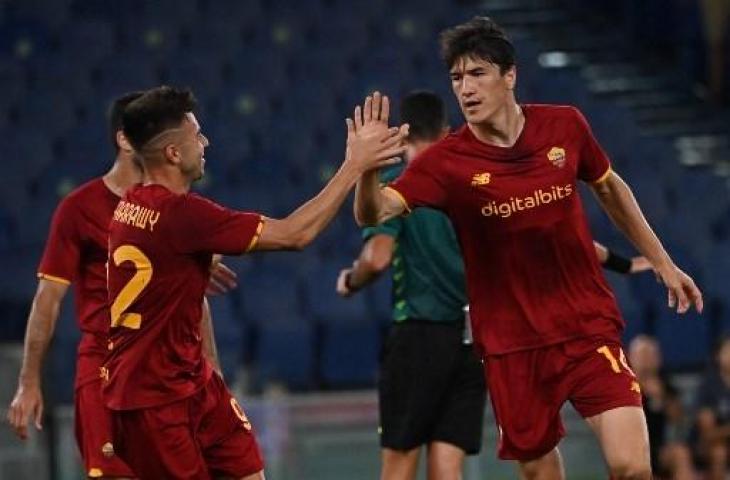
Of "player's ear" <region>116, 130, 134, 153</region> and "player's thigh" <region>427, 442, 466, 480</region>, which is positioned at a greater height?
"player's ear" <region>116, 130, 134, 153</region>

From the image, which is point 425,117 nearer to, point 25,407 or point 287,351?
point 25,407

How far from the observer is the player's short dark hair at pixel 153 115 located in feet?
20.3

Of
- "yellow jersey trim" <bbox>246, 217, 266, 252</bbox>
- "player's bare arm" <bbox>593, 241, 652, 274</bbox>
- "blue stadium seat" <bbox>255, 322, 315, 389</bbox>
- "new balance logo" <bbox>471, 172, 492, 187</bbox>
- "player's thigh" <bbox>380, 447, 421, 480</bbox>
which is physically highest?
"new balance logo" <bbox>471, 172, 492, 187</bbox>

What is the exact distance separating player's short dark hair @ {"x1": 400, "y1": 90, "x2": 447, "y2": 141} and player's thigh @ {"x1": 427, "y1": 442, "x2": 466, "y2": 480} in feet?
4.53

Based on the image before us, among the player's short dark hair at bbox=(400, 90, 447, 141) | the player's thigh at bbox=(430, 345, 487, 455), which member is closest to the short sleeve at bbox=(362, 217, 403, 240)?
the player's short dark hair at bbox=(400, 90, 447, 141)

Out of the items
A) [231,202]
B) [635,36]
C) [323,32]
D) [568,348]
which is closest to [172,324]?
[568,348]

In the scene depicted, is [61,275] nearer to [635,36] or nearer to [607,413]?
[607,413]

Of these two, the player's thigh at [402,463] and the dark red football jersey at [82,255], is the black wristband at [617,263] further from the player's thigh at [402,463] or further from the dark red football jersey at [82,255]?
the dark red football jersey at [82,255]

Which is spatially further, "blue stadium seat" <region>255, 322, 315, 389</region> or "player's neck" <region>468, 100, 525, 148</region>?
"blue stadium seat" <region>255, 322, 315, 389</region>

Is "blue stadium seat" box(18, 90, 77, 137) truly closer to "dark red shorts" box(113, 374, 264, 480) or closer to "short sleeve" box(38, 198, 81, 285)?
"short sleeve" box(38, 198, 81, 285)

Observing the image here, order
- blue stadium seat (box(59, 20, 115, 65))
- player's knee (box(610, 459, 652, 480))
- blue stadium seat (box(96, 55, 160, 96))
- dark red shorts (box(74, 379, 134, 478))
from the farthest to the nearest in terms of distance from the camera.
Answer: blue stadium seat (box(59, 20, 115, 65)) → blue stadium seat (box(96, 55, 160, 96)) → dark red shorts (box(74, 379, 134, 478)) → player's knee (box(610, 459, 652, 480))

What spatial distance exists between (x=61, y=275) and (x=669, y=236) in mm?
8407

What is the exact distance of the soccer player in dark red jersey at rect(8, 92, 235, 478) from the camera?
706 centimetres

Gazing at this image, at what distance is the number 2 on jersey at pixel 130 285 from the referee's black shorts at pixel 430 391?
2.07m
